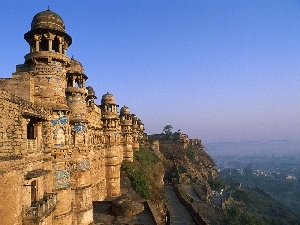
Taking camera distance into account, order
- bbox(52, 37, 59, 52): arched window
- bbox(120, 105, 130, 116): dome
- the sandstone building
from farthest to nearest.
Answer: bbox(120, 105, 130, 116): dome → bbox(52, 37, 59, 52): arched window → the sandstone building

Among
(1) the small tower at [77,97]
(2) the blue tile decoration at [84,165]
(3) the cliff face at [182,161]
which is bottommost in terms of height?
(3) the cliff face at [182,161]

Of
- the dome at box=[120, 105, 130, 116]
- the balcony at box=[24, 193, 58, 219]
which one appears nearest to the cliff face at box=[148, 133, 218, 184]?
the dome at box=[120, 105, 130, 116]

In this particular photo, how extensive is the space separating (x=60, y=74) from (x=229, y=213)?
130 ft

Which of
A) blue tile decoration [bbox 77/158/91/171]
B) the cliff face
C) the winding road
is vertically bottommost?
the winding road

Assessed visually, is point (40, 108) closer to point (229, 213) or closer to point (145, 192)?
point (145, 192)

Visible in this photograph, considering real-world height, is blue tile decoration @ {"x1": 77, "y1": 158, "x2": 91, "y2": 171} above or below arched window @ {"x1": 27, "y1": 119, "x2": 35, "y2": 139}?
below

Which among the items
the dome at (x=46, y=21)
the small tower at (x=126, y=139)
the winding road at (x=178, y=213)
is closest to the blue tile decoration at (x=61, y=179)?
the dome at (x=46, y=21)

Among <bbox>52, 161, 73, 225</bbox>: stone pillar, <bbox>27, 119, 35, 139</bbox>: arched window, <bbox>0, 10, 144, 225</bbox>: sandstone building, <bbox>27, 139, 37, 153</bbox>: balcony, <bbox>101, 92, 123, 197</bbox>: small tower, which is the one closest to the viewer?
<bbox>0, 10, 144, 225</bbox>: sandstone building

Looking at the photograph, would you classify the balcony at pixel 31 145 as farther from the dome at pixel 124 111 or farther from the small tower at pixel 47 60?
the dome at pixel 124 111

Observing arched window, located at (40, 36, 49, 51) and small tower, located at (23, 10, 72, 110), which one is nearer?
small tower, located at (23, 10, 72, 110)

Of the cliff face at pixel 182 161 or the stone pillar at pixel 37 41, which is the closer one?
the stone pillar at pixel 37 41

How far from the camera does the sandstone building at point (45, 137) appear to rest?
35.5 feet

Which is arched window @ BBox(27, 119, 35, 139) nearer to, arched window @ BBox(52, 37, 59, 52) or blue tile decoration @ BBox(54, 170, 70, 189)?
blue tile decoration @ BBox(54, 170, 70, 189)

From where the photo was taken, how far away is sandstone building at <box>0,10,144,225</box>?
1083 centimetres
